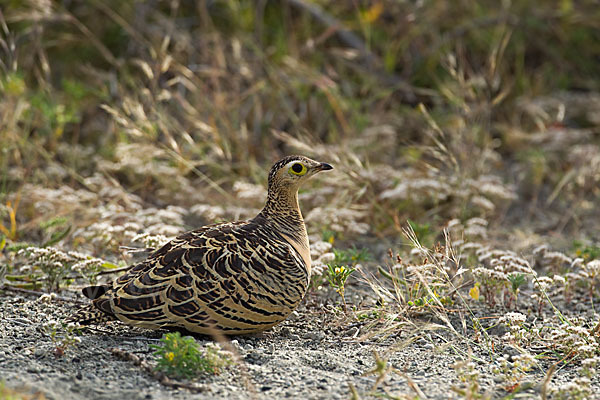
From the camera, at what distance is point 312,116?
23.4 feet

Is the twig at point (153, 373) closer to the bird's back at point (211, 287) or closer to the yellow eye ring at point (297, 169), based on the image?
the bird's back at point (211, 287)

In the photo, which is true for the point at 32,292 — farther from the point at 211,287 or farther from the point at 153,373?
the point at 153,373

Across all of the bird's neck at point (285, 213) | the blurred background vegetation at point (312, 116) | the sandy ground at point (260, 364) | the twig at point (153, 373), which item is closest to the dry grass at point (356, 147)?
the blurred background vegetation at point (312, 116)

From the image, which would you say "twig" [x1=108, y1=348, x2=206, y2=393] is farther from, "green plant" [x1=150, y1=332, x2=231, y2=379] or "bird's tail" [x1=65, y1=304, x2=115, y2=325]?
"bird's tail" [x1=65, y1=304, x2=115, y2=325]

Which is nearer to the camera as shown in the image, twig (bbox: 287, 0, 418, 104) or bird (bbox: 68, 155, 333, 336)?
bird (bbox: 68, 155, 333, 336)

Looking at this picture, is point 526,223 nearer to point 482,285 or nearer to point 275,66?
point 482,285

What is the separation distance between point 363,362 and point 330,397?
48cm

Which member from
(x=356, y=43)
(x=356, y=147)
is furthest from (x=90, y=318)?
(x=356, y=43)

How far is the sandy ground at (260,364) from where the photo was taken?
3045mm

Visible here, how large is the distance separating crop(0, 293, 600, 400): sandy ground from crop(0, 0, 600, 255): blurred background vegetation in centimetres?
111

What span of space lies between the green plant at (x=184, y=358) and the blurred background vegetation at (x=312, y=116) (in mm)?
1666

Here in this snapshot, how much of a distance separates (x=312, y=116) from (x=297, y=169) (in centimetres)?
311

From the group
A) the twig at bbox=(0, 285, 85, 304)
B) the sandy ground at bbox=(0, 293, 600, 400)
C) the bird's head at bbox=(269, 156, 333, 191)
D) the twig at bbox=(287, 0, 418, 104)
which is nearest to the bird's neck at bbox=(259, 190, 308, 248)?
the bird's head at bbox=(269, 156, 333, 191)

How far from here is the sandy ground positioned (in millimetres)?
3045
